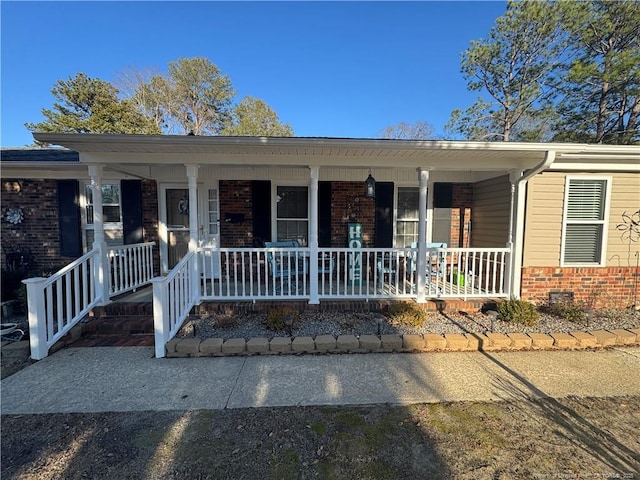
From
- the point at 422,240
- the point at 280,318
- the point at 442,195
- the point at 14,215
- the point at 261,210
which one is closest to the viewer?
the point at 280,318

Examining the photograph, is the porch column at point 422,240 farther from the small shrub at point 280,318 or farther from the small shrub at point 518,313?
the small shrub at point 280,318

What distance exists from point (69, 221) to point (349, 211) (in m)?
5.69

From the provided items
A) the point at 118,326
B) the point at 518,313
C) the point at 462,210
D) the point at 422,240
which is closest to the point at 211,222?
the point at 118,326

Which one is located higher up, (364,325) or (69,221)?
(69,221)

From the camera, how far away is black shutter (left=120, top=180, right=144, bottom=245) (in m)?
6.07

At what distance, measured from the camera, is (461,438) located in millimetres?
2248

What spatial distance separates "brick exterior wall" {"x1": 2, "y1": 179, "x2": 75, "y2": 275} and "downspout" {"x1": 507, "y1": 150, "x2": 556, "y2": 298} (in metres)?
8.23

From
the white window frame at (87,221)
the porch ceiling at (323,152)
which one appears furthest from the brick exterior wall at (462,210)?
the white window frame at (87,221)

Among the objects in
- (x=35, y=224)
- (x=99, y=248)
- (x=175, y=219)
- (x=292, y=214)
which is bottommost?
(x=99, y=248)

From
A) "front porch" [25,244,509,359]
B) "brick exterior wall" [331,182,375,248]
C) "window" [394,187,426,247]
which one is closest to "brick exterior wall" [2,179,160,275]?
"front porch" [25,244,509,359]

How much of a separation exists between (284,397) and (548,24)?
17.1 metres

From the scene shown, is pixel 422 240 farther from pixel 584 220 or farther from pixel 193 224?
pixel 193 224

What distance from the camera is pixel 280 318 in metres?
4.22

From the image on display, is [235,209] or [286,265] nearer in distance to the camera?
[286,265]
